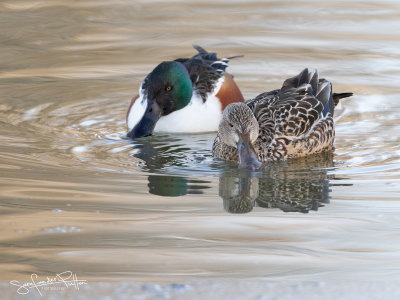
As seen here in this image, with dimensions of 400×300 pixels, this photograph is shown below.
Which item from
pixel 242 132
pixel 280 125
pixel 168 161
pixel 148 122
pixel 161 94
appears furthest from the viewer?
pixel 161 94

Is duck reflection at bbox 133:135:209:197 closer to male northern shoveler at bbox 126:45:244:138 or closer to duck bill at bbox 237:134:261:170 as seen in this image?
male northern shoveler at bbox 126:45:244:138

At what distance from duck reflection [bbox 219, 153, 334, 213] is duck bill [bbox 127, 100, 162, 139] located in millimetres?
1597

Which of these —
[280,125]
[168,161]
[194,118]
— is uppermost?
[280,125]

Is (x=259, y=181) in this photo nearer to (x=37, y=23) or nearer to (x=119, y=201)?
(x=119, y=201)

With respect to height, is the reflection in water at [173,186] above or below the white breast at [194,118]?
below

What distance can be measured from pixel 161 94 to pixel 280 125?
176cm

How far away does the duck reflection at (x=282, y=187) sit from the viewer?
6211 millimetres

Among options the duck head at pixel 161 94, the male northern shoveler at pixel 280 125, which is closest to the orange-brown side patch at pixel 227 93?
the duck head at pixel 161 94

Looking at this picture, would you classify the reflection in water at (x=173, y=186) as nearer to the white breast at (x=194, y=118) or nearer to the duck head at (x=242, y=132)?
the duck head at (x=242, y=132)

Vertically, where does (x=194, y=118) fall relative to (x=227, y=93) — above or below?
below

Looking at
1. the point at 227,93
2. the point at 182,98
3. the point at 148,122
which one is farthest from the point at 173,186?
the point at 227,93

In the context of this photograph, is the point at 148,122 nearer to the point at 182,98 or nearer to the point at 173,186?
the point at 182,98

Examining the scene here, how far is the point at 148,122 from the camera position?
8844 millimetres

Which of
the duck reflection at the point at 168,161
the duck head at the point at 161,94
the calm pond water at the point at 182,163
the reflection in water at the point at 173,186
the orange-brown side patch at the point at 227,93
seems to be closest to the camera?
the calm pond water at the point at 182,163
